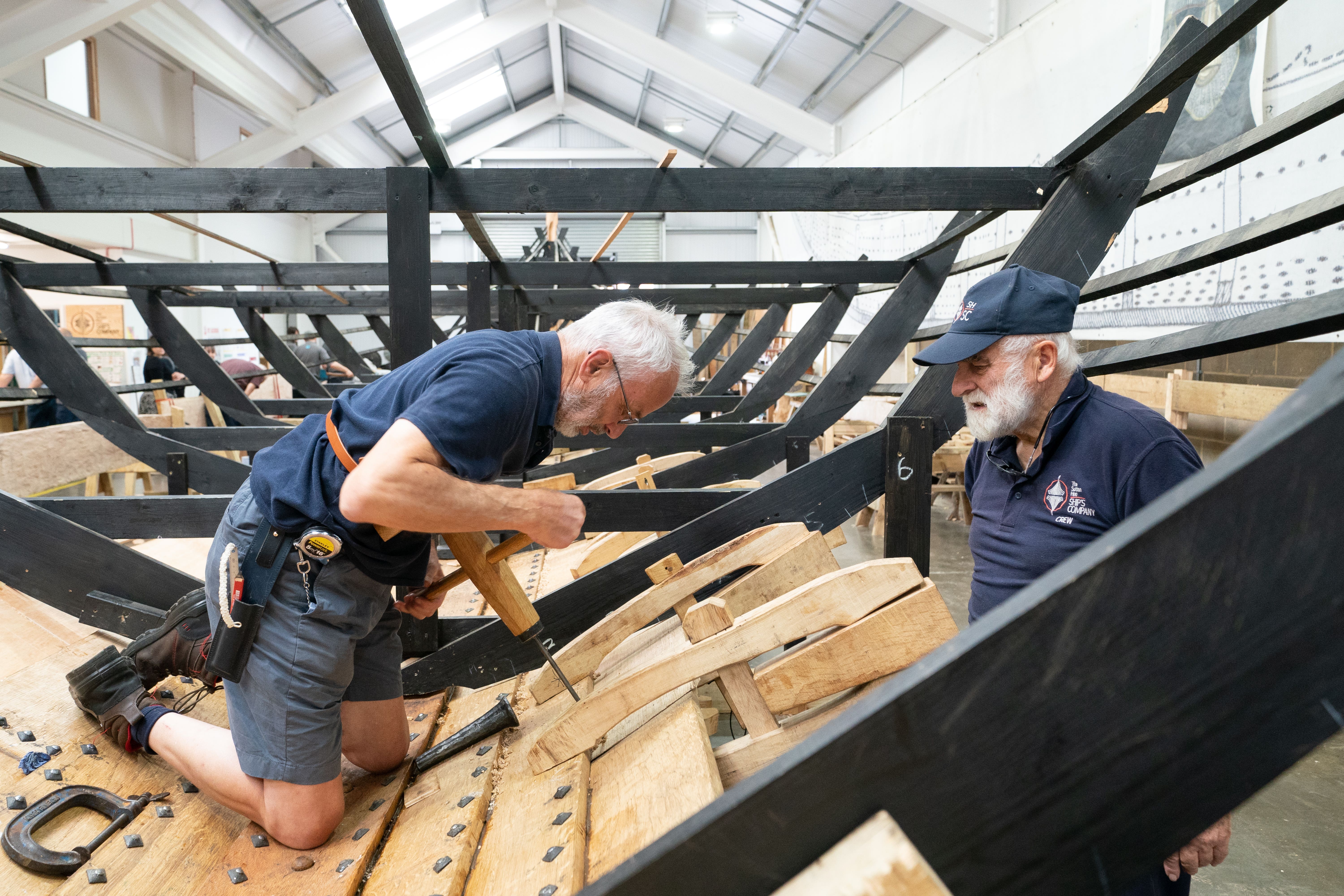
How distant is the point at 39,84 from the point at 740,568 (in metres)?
13.1

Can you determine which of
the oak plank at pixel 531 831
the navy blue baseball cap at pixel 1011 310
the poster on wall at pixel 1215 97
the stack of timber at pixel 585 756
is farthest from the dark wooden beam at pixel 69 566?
the poster on wall at pixel 1215 97

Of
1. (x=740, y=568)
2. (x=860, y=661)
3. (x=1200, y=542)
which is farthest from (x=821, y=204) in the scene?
(x=1200, y=542)

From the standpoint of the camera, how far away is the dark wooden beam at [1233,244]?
1.69 metres

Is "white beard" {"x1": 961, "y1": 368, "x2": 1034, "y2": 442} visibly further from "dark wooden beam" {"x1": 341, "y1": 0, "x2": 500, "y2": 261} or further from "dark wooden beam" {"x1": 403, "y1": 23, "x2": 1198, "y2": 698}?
"dark wooden beam" {"x1": 341, "y1": 0, "x2": 500, "y2": 261}

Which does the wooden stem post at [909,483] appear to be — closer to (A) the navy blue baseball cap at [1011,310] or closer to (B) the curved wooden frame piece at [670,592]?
(B) the curved wooden frame piece at [670,592]

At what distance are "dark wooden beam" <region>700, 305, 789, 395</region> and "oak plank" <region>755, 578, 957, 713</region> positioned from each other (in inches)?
191

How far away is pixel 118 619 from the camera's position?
8.38 ft

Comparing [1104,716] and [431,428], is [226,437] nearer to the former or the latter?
[431,428]

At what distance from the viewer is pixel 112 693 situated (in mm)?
2367

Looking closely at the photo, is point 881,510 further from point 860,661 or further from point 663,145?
point 663,145

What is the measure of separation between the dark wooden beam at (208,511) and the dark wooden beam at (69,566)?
14cm

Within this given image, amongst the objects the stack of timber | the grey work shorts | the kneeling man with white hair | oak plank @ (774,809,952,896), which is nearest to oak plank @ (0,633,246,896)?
the stack of timber

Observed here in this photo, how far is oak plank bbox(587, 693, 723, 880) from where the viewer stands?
157 cm

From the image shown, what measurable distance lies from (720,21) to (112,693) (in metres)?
12.2
